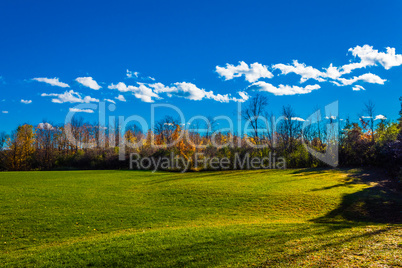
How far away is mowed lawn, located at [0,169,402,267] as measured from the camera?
18.7 feet

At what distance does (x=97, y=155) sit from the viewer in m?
39.7

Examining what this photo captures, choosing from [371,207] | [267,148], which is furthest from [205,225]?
[267,148]

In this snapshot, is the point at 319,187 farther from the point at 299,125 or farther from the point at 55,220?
the point at 299,125

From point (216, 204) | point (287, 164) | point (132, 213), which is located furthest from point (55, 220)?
point (287, 164)

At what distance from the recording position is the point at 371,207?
40.3 feet

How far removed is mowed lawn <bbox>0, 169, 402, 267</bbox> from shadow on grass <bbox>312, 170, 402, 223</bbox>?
0.05 metres

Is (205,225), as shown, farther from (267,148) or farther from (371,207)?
(267,148)

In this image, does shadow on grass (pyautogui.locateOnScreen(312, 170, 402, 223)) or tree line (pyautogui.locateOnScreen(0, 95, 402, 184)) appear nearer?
shadow on grass (pyautogui.locateOnScreen(312, 170, 402, 223))

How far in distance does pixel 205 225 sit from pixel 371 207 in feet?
28.0

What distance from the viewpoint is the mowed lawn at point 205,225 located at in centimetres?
570

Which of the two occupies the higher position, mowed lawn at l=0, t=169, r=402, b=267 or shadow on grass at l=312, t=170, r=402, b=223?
mowed lawn at l=0, t=169, r=402, b=267

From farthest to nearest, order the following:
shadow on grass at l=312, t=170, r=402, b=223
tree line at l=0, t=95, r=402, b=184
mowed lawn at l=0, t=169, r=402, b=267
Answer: tree line at l=0, t=95, r=402, b=184
shadow on grass at l=312, t=170, r=402, b=223
mowed lawn at l=0, t=169, r=402, b=267

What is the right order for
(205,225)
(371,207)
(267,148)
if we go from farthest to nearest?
(267,148), (371,207), (205,225)

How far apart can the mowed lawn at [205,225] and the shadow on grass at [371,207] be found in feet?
0.16
